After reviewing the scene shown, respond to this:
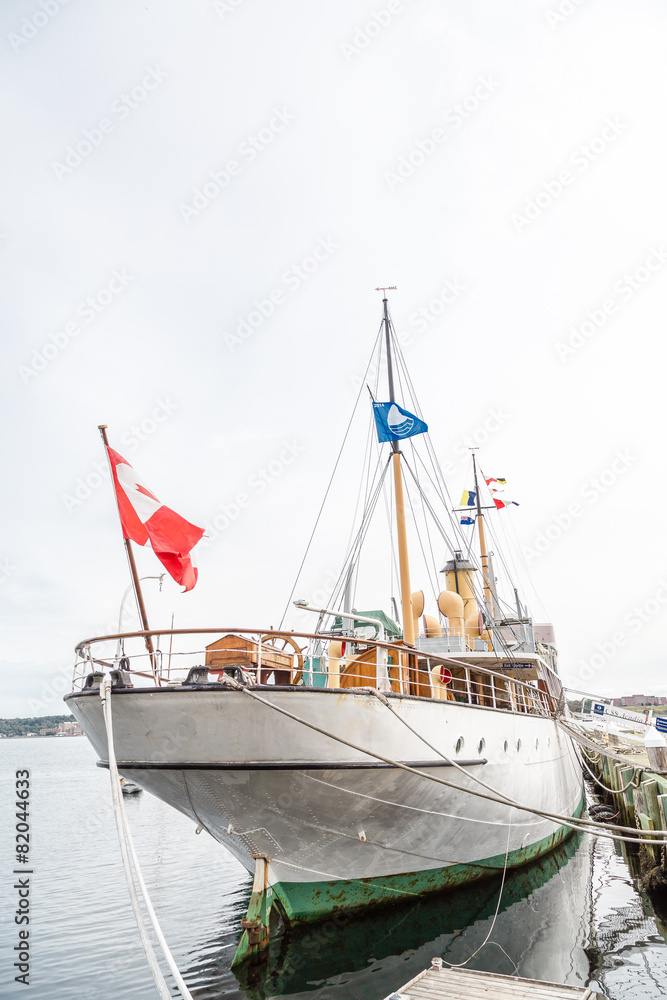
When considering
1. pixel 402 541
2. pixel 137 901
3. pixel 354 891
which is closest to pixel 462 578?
pixel 402 541

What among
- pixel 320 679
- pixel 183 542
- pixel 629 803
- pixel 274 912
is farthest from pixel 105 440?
pixel 629 803

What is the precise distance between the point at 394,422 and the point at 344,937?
9.03m

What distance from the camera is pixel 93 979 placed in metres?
9.22

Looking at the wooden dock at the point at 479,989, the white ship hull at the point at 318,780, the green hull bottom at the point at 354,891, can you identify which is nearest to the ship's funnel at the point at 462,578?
the white ship hull at the point at 318,780

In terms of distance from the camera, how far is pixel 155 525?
31.6ft

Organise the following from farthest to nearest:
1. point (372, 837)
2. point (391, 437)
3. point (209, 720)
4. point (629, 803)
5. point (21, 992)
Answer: point (629, 803) < point (391, 437) < point (372, 837) < point (21, 992) < point (209, 720)

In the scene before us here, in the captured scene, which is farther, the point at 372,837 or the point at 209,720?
the point at 372,837

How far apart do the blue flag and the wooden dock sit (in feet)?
29.4

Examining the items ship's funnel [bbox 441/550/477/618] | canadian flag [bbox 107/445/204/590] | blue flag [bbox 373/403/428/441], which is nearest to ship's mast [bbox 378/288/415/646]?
blue flag [bbox 373/403/428/441]

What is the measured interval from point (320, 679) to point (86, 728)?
13.4ft

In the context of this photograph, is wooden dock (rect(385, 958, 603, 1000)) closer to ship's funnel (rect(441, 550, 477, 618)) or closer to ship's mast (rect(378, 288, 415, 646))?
ship's mast (rect(378, 288, 415, 646))

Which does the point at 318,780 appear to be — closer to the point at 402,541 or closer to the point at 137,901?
the point at 137,901

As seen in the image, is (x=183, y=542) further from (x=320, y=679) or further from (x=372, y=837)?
(x=372, y=837)

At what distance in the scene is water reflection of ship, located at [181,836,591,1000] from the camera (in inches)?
326
